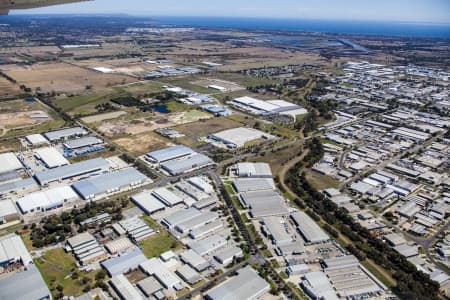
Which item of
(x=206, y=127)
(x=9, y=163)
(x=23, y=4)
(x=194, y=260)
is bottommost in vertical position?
(x=194, y=260)

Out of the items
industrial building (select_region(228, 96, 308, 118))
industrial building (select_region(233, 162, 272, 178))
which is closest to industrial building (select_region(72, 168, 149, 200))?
industrial building (select_region(233, 162, 272, 178))

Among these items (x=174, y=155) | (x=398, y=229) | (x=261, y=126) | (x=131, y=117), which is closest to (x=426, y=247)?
(x=398, y=229)

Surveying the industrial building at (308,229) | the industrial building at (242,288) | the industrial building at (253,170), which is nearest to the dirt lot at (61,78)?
the industrial building at (253,170)

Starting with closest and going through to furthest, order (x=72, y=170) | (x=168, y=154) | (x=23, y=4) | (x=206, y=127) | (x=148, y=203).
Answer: (x=23, y=4) < (x=148, y=203) < (x=72, y=170) < (x=168, y=154) < (x=206, y=127)

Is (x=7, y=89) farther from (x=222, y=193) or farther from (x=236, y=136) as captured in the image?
(x=222, y=193)

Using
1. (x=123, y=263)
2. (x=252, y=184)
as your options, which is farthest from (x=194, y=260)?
(x=252, y=184)

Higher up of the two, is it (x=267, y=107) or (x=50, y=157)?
(x=267, y=107)
